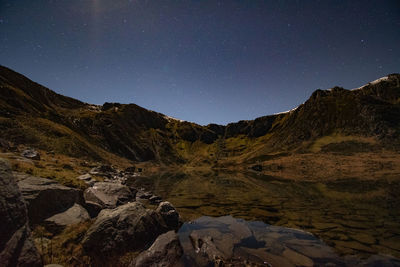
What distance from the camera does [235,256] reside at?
9.77 meters

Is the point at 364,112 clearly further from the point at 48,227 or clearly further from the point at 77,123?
the point at 77,123

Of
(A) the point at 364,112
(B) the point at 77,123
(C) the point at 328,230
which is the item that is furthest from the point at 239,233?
(A) the point at 364,112

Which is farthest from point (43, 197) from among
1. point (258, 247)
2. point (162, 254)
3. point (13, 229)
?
point (258, 247)

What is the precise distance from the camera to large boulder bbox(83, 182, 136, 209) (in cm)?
1425

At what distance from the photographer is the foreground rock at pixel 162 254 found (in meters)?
8.65

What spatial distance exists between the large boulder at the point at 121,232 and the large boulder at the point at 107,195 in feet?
14.3

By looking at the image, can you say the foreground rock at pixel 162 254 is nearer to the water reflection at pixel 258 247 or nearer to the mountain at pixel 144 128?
the water reflection at pixel 258 247

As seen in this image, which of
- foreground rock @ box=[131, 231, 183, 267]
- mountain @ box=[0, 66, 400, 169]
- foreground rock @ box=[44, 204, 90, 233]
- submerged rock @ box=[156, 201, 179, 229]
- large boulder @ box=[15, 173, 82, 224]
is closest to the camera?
foreground rock @ box=[131, 231, 183, 267]

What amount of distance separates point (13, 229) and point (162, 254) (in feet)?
19.6

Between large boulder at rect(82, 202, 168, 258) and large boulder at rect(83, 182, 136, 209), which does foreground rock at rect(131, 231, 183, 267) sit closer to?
large boulder at rect(82, 202, 168, 258)

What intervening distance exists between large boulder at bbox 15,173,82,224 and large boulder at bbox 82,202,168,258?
2.77 meters

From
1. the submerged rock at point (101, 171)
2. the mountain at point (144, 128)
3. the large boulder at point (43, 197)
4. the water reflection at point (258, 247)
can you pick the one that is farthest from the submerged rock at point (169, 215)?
the mountain at point (144, 128)

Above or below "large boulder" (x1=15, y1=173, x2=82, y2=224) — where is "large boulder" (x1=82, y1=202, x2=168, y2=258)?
below

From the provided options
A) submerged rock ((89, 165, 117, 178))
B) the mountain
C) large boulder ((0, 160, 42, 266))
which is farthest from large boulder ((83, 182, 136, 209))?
the mountain
